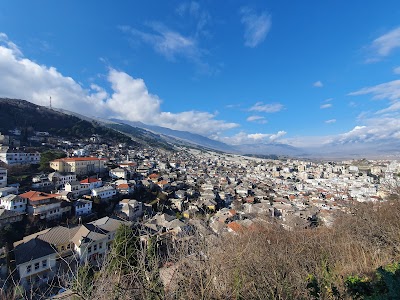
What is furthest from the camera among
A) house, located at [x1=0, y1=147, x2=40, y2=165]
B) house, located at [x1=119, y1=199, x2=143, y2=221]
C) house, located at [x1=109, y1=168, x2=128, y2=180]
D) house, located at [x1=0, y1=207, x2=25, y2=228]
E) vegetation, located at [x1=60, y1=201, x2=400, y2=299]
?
house, located at [x1=109, y1=168, x2=128, y2=180]

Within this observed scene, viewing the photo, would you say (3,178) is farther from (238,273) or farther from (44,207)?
(238,273)

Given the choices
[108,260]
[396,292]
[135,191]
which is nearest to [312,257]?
[396,292]

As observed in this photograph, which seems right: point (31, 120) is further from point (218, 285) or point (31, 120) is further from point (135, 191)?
point (218, 285)

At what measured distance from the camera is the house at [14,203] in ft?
55.1

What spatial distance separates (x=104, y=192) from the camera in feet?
77.6

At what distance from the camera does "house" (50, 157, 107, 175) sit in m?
28.5

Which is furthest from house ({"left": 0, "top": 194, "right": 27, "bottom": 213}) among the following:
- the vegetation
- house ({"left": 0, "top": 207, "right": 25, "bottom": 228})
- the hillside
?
the hillside

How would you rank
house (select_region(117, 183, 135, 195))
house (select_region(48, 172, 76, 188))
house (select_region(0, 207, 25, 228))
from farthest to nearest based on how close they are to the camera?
house (select_region(117, 183, 135, 195))
house (select_region(48, 172, 76, 188))
house (select_region(0, 207, 25, 228))

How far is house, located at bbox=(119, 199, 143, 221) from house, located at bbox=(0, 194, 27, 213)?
7.53 m

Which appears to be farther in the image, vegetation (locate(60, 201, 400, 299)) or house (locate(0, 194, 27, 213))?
house (locate(0, 194, 27, 213))

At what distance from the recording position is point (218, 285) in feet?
11.0

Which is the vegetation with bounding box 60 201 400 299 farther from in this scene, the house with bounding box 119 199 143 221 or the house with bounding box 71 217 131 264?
the house with bounding box 119 199 143 221

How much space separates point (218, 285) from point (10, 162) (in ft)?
110

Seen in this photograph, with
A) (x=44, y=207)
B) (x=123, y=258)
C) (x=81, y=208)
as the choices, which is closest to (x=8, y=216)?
(x=44, y=207)
